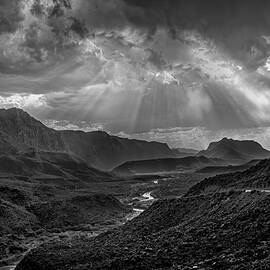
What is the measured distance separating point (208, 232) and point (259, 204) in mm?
8165

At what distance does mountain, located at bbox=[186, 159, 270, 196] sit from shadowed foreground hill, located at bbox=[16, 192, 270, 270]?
82.4ft

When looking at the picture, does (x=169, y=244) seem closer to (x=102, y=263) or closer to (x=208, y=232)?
(x=208, y=232)

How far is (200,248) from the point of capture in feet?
144

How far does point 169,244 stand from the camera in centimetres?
4791

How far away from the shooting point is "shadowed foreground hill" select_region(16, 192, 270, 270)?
37656 mm

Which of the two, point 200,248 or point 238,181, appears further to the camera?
point 238,181

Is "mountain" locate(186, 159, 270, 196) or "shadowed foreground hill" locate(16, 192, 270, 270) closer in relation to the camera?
"shadowed foreground hill" locate(16, 192, 270, 270)

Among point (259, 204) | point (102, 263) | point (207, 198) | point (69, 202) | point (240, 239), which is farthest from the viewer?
point (69, 202)

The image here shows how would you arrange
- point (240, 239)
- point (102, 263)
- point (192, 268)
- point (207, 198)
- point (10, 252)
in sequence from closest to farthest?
1. point (192, 268)
2. point (240, 239)
3. point (102, 263)
4. point (207, 198)
5. point (10, 252)

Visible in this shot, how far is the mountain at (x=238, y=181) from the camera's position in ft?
295

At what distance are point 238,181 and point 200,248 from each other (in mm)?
58535

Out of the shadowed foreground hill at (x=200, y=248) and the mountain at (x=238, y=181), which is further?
the mountain at (x=238, y=181)

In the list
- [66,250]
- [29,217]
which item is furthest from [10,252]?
[29,217]

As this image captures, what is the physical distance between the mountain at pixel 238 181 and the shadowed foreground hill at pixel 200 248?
25.1 meters
